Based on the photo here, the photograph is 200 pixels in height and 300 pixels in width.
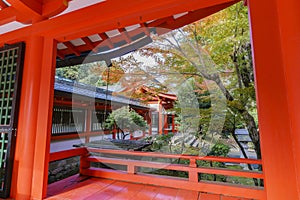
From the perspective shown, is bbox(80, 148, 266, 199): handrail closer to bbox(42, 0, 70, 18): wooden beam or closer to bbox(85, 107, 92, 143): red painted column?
bbox(42, 0, 70, 18): wooden beam

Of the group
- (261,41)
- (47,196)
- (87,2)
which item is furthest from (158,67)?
(47,196)

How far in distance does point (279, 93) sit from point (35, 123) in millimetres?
2465

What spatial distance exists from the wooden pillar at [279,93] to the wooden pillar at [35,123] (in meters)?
2.18

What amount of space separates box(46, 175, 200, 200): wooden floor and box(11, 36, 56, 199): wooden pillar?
31 centimetres

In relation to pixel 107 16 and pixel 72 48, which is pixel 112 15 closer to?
pixel 107 16

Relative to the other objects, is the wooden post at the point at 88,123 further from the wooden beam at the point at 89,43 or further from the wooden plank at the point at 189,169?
the wooden beam at the point at 89,43

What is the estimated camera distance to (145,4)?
5.37 ft

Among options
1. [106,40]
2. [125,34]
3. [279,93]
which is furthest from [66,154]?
[279,93]

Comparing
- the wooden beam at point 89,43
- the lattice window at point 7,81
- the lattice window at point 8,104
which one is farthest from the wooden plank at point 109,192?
the wooden beam at point 89,43

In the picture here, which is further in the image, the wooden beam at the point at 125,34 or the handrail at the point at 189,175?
the wooden beam at the point at 125,34

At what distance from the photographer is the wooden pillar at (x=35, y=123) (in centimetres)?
192

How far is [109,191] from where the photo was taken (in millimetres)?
2191

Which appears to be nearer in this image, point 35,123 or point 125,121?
point 35,123

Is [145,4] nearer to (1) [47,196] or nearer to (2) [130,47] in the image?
(2) [130,47]
